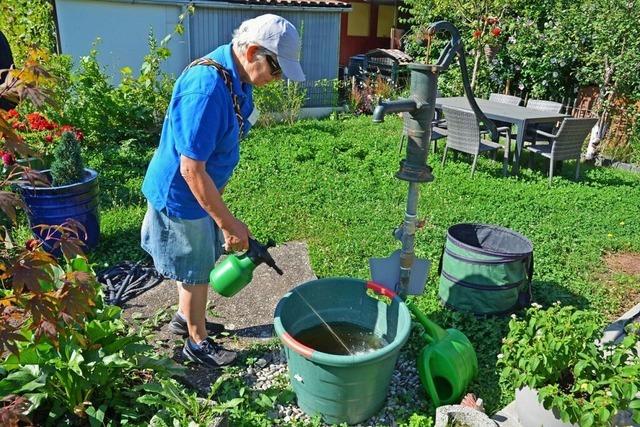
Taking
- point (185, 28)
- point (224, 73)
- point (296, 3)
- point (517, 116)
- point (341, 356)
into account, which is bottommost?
point (341, 356)

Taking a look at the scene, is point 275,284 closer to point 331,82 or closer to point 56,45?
point 56,45

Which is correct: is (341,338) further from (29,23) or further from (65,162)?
(29,23)

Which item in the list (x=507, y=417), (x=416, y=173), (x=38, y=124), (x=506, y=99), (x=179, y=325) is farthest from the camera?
(x=506, y=99)

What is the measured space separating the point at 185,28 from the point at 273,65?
25.9ft

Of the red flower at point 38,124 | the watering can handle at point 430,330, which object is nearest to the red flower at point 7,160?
the red flower at point 38,124

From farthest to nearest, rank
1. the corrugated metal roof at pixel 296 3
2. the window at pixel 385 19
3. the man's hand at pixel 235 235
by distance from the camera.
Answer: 1. the window at pixel 385 19
2. the corrugated metal roof at pixel 296 3
3. the man's hand at pixel 235 235

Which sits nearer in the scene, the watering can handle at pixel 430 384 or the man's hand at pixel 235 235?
the man's hand at pixel 235 235

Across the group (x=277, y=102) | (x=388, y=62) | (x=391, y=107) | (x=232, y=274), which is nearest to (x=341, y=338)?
(x=232, y=274)

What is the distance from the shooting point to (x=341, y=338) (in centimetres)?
283

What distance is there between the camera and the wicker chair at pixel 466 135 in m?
6.30

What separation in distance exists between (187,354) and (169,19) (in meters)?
7.94

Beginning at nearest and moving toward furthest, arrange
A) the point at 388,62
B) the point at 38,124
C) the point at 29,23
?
the point at 38,124
the point at 29,23
the point at 388,62

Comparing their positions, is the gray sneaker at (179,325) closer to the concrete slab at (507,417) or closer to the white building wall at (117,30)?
the concrete slab at (507,417)

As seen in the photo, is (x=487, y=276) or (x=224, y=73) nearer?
(x=224, y=73)
